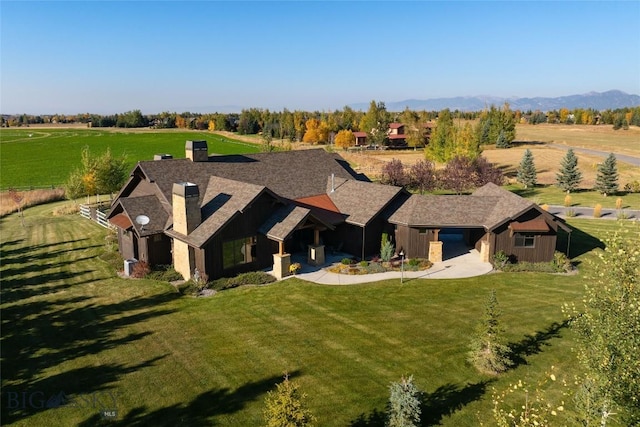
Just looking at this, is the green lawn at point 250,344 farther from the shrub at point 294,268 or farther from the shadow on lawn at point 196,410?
the shrub at point 294,268

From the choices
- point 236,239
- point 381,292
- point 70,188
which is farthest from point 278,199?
point 70,188

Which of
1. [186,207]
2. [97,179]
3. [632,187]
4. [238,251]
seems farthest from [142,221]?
[632,187]

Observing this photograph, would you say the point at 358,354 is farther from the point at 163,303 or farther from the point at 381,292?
the point at 163,303

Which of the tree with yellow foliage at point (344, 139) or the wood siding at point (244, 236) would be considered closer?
the wood siding at point (244, 236)

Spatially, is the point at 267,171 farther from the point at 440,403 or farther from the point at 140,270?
the point at 440,403

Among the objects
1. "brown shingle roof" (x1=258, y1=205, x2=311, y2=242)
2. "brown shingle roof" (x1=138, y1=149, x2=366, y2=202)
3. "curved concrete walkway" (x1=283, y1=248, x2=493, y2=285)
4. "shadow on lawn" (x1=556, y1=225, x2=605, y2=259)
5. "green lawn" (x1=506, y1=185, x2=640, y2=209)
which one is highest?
"brown shingle roof" (x1=138, y1=149, x2=366, y2=202)

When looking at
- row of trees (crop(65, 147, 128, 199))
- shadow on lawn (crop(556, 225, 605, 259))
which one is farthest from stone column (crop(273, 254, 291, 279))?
row of trees (crop(65, 147, 128, 199))

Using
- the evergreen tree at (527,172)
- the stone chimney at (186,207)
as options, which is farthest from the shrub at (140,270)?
the evergreen tree at (527,172)

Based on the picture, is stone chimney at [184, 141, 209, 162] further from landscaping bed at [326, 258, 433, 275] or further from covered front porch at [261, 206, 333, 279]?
landscaping bed at [326, 258, 433, 275]
